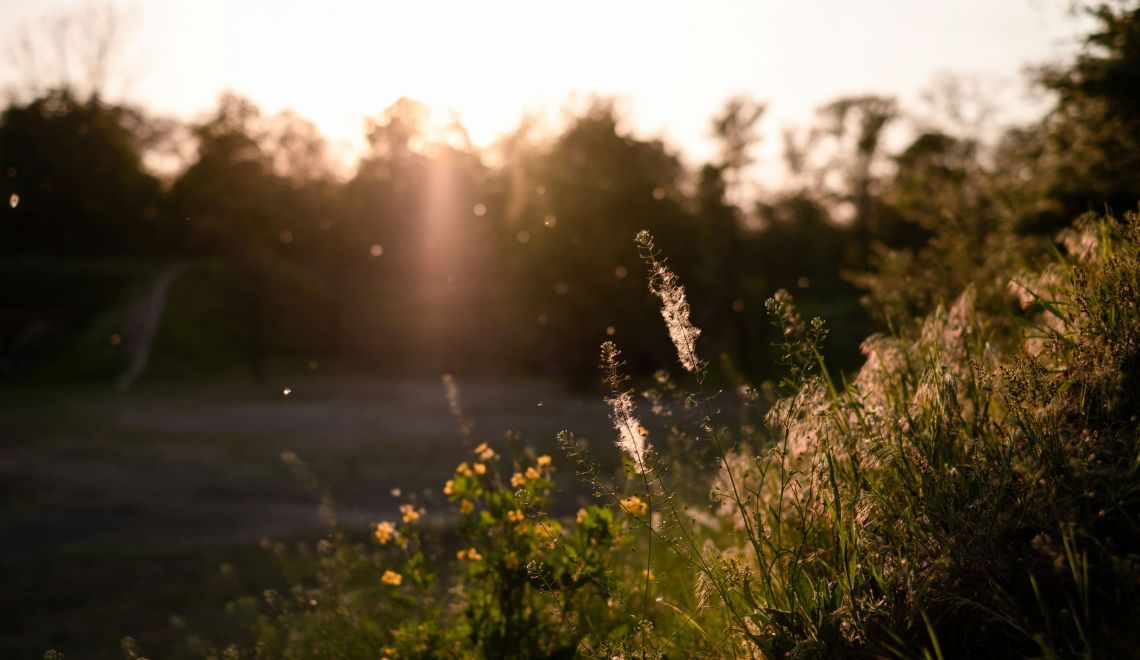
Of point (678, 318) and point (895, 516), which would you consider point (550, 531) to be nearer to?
point (678, 318)

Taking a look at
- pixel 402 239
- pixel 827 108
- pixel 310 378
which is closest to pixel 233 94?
pixel 402 239

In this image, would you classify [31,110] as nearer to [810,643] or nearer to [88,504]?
[88,504]

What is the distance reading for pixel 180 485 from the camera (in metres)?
12.2

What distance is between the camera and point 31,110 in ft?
131

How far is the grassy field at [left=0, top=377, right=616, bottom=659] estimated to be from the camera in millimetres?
7207

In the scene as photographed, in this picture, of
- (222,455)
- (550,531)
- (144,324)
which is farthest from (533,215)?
(550,531)

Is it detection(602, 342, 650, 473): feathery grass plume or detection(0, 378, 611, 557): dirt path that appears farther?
detection(0, 378, 611, 557): dirt path

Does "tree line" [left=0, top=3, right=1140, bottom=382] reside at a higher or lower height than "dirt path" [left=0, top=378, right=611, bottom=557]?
higher

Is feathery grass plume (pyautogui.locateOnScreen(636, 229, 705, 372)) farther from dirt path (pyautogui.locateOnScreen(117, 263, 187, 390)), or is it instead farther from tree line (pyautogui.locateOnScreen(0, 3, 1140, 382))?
dirt path (pyautogui.locateOnScreen(117, 263, 187, 390))

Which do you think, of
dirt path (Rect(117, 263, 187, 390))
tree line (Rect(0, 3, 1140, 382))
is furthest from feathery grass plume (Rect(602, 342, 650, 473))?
dirt path (Rect(117, 263, 187, 390))

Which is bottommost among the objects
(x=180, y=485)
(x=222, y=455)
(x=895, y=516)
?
(x=180, y=485)

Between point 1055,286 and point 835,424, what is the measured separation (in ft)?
5.33

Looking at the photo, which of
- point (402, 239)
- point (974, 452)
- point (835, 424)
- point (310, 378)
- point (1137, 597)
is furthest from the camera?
point (402, 239)

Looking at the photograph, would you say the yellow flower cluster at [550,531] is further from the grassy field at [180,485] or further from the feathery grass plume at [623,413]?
the grassy field at [180,485]
